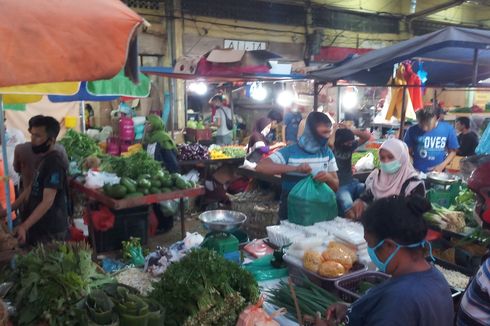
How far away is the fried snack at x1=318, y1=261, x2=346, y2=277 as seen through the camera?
2.45m

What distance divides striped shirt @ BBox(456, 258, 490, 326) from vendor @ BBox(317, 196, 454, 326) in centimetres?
20

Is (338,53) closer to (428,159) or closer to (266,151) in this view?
(266,151)

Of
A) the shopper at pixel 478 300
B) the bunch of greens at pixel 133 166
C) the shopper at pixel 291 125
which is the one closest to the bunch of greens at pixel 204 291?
the shopper at pixel 478 300

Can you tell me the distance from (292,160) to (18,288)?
8.87 ft

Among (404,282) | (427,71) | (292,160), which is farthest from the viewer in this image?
(427,71)

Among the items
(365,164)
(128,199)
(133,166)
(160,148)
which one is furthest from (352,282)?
(160,148)

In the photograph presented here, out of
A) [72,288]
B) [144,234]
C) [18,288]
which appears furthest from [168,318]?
[144,234]

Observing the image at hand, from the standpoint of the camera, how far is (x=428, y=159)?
19.7 ft

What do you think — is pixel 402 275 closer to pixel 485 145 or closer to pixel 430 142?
pixel 485 145

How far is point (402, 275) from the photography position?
170cm

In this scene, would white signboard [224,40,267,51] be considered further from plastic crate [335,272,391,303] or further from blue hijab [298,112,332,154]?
plastic crate [335,272,391,303]

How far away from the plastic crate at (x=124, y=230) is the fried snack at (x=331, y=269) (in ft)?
12.7

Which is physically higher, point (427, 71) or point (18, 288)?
point (427, 71)

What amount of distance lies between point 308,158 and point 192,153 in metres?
4.25
